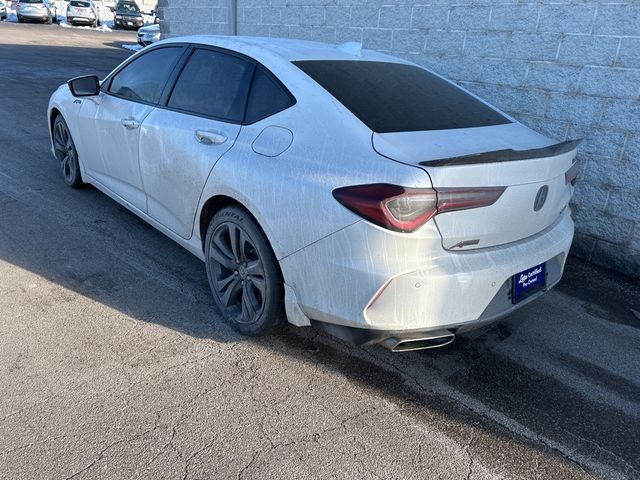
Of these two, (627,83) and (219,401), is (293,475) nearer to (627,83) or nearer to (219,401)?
(219,401)

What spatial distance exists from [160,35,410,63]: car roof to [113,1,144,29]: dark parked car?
32383 mm

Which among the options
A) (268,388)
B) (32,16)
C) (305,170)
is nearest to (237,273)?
(268,388)

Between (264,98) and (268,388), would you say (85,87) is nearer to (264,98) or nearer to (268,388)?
(264,98)

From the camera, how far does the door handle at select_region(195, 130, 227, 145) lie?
123 inches

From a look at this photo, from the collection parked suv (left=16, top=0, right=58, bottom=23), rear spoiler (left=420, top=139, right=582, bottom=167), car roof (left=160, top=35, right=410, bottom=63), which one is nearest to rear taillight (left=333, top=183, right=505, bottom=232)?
rear spoiler (left=420, top=139, right=582, bottom=167)

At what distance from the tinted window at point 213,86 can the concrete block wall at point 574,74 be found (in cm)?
287

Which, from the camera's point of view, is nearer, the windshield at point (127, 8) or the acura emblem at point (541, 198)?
the acura emblem at point (541, 198)

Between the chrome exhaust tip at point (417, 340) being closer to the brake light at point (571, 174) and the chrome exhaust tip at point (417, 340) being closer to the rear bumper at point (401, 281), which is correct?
the rear bumper at point (401, 281)

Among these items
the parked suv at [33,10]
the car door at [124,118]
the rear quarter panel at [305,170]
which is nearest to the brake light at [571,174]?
the rear quarter panel at [305,170]

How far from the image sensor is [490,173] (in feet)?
7.89

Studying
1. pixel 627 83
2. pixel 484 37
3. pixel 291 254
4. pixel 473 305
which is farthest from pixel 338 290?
pixel 484 37

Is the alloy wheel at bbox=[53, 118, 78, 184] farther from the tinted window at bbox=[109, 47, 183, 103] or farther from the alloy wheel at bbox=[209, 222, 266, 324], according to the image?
the alloy wheel at bbox=[209, 222, 266, 324]

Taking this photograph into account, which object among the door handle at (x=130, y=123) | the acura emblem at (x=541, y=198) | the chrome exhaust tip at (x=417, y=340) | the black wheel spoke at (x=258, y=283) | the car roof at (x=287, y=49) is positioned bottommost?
the black wheel spoke at (x=258, y=283)

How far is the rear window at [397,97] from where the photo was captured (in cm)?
280
